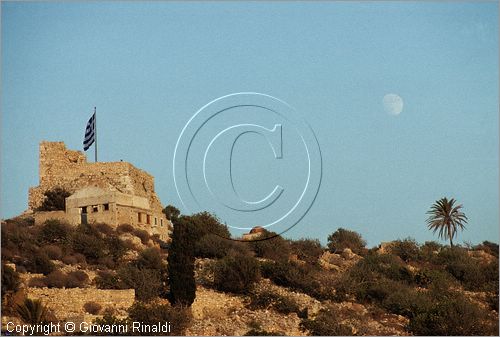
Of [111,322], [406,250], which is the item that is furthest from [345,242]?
[111,322]

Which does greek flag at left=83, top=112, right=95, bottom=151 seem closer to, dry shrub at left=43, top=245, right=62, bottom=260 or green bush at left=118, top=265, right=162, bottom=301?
dry shrub at left=43, top=245, right=62, bottom=260

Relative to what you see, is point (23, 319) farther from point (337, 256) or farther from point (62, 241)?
point (337, 256)

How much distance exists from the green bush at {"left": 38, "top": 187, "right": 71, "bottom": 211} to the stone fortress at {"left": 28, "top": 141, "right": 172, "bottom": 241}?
449mm

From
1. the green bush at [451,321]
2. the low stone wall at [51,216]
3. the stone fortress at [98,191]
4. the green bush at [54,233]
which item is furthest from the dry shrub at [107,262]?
the green bush at [451,321]

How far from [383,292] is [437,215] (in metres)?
13.6

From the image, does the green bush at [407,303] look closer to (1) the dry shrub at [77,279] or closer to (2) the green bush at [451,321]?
(2) the green bush at [451,321]

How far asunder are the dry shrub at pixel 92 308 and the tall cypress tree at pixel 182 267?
2.51m

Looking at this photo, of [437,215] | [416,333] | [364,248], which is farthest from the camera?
[437,215]

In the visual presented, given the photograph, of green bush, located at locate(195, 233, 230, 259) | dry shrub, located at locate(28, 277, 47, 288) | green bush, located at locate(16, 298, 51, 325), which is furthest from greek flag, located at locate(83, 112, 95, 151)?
green bush, located at locate(16, 298, 51, 325)

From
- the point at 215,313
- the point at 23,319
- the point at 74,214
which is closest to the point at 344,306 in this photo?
the point at 215,313

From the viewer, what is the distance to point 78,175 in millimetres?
42906

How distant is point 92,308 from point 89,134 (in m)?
18.0

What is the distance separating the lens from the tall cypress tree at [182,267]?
26.3 meters

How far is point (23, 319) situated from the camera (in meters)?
23.2
